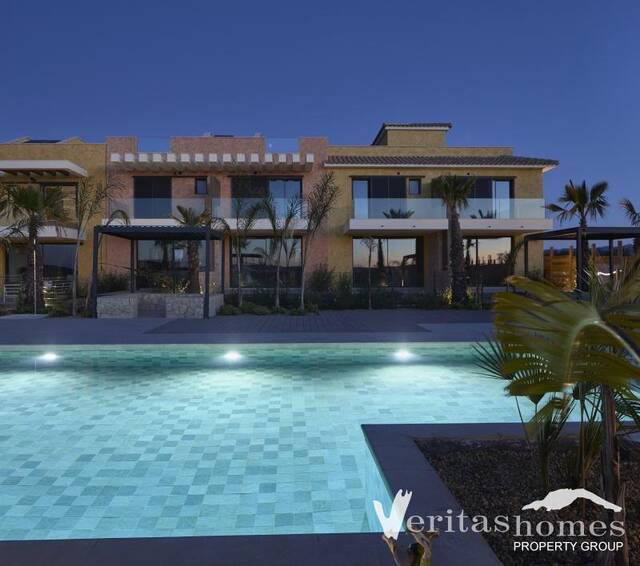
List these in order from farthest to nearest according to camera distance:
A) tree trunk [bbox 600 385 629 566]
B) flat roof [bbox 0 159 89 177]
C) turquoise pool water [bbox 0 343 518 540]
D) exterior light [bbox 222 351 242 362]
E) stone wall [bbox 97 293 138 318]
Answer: flat roof [bbox 0 159 89 177] → stone wall [bbox 97 293 138 318] → exterior light [bbox 222 351 242 362] → turquoise pool water [bbox 0 343 518 540] → tree trunk [bbox 600 385 629 566]

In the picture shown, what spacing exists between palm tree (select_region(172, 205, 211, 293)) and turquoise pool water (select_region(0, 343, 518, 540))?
846 centimetres

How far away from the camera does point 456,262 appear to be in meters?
16.8

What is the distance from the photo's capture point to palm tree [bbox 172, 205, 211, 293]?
1700cm

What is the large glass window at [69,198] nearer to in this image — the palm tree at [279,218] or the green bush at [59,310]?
the green bush at [59,310]

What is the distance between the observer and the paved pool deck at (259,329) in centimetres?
905

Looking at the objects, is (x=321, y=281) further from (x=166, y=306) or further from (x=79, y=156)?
(x=79, y=156)

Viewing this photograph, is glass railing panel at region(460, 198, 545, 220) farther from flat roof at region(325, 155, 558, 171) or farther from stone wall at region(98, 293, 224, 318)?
stone wall at region(98, 293, 224, 318)

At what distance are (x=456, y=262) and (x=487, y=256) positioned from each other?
5.13 meters

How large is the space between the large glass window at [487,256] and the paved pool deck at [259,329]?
686 centimetres

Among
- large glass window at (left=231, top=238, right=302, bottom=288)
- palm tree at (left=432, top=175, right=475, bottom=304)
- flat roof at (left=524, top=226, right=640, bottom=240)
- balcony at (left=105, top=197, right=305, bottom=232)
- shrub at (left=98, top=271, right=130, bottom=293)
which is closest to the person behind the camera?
flat roof at (left=524, top=226, right=640, bottom=240)

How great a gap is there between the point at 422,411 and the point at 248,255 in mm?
15767

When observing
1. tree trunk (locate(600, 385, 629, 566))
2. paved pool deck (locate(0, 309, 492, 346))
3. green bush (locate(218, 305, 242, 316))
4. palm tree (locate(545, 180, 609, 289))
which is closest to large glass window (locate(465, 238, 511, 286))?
palm tree (locate(545, 180, 609, 289))

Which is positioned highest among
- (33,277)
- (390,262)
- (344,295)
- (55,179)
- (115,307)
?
(55,179)

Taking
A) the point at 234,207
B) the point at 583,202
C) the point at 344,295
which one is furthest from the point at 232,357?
the point at 583,202
